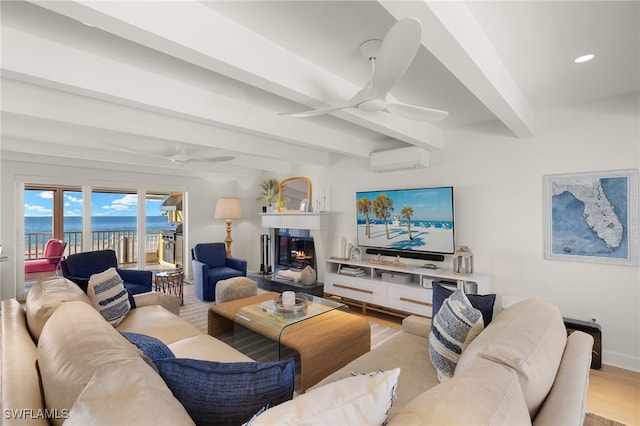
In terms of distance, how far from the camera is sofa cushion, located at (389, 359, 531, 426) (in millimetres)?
779

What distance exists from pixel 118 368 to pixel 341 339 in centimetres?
179

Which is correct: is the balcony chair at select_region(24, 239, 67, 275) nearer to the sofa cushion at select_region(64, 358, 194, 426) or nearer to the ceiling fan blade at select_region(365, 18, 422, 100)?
the sofa cushion at select_region(64, 358, 194, 426)

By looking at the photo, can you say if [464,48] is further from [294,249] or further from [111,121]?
[294,249]

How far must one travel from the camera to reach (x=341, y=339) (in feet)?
8.02

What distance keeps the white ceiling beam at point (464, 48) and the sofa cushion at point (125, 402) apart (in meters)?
1.54

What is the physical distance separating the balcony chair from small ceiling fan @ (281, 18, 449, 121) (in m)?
5.03

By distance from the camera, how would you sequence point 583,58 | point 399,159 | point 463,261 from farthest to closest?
point 399,159 < point 463,261 < point 583,58

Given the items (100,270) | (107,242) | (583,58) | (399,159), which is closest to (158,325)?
(100,270)

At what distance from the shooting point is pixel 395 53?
1.40 metres

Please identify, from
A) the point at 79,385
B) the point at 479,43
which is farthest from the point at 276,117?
the point at 79,385

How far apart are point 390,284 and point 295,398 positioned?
3217mm

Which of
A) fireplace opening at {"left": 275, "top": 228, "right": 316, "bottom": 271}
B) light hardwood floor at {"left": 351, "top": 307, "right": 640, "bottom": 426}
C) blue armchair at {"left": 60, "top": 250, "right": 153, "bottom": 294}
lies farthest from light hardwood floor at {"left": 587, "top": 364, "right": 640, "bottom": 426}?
blue armchair at {"left": 60, "top": 250, "right": 153, "bottom": 294}

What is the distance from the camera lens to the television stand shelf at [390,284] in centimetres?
344

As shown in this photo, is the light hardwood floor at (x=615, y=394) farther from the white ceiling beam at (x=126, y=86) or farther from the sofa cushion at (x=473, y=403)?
the white ceiling beam at (x=126, y=86)
